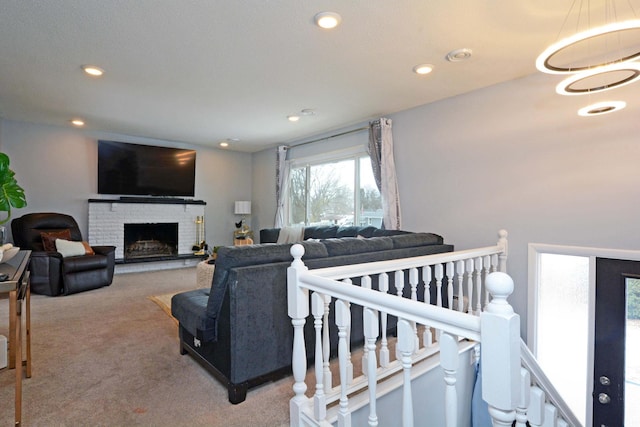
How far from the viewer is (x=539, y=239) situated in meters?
3.01

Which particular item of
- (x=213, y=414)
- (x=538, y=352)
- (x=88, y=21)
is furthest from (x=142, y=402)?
(x=538, y=352)

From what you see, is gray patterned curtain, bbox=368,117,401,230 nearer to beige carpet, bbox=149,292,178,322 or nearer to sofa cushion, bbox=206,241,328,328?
sofa cushion, bbox=206,241,328,328

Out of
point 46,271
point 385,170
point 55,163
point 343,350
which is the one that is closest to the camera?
point 343,350

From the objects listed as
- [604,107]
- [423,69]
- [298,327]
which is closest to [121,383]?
[298,327]

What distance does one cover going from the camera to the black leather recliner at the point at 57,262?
161 inches

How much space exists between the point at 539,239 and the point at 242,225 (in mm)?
5604

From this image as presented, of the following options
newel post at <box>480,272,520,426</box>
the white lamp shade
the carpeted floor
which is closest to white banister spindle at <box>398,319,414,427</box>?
newel post at <box>480,272,520,426</box>

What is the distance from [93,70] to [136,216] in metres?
3.37

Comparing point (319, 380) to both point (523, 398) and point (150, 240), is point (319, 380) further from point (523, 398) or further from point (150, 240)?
point (150, 240)

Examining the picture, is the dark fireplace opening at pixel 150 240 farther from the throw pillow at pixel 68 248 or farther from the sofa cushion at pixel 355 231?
the sofa cushion at pixel 355 231

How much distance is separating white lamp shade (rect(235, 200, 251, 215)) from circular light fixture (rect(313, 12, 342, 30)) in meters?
5.04

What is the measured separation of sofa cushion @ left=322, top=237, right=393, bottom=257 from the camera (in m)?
Result: 2.38

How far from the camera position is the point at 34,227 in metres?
4.59

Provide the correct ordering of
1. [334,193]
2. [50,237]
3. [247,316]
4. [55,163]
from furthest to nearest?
[334,193]
[55,163]
[50,237]
[247,316]
